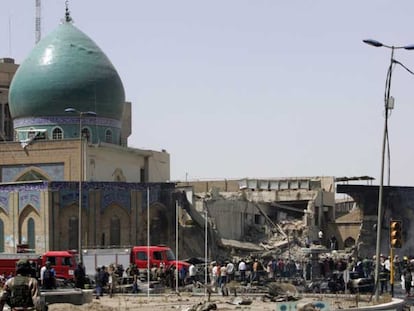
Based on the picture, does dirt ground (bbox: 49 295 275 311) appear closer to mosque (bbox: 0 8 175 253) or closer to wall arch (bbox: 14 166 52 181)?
mosque (bbox: 0 8 175 253)

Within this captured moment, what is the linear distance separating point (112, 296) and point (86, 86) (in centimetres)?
2818

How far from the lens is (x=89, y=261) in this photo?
43.2 meters

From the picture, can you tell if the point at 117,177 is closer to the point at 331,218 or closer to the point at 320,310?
the point at 331,218

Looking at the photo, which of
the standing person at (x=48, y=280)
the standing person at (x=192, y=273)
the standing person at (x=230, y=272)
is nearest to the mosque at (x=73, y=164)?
the standing person at (x=192, y=273)

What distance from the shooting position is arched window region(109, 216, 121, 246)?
178ft

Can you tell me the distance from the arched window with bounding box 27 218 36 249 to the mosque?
0.07 m

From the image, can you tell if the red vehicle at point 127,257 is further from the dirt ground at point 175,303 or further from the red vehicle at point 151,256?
the dirt ground at point 175,303

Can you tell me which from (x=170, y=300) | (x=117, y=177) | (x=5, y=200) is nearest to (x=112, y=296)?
(x=170, y=300)

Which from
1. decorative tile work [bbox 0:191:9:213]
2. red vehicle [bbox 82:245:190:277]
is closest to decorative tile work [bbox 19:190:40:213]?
decorative tile work [bbox 0:191:9:213]

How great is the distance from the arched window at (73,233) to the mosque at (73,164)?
0.16ft

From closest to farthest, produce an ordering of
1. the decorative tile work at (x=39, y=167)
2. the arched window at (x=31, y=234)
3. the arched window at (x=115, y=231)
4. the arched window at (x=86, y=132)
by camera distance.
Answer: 1. the arched window at (x=31, y=234)
2. the arched window at (x=115, y=231)
3. the decorative tile work at (x=39, y=167)
4. the arched window at (x=86, y=132)

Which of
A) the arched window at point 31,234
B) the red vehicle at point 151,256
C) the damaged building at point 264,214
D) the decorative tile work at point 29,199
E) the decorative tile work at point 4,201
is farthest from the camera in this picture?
the damaged building at point 264,214

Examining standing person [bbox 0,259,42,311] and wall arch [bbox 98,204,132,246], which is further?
wall arch [bbox 98,204,132,246]

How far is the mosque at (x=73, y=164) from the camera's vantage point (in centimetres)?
5309
